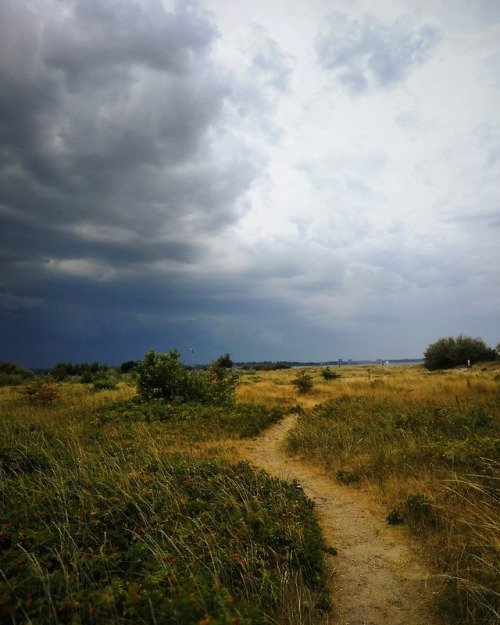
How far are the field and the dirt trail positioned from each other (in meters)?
0.25

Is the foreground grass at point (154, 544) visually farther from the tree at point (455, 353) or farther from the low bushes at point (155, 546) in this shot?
the tree at point (455, 353)

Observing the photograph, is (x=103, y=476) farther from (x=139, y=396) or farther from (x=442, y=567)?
(x=139, y=396)

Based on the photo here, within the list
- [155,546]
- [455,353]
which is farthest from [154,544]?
[455,353]

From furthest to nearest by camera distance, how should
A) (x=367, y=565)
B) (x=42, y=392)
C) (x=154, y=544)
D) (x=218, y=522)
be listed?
1. (x=42, y=392)
2. (x=218, y=522)
3. (x=367, y=565)
4. (x=154, y=544)

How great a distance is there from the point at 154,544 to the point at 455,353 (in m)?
59.5

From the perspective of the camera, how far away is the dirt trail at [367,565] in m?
4.83

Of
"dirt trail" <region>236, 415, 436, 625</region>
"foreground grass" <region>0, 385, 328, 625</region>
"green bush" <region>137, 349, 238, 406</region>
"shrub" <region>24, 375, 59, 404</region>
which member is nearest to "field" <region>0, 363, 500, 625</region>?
"foreground grass" <region>0, 385, 328, 625</region>

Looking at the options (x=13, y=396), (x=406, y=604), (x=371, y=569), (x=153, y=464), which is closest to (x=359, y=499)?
(x=371, y=569)

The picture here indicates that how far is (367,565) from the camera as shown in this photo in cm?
591

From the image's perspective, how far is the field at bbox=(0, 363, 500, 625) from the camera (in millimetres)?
3924

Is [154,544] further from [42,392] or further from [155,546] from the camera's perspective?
[42,392]

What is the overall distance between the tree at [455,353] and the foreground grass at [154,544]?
5484 centimetres

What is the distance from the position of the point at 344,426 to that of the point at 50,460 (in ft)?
29.2

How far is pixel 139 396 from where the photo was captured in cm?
2027
